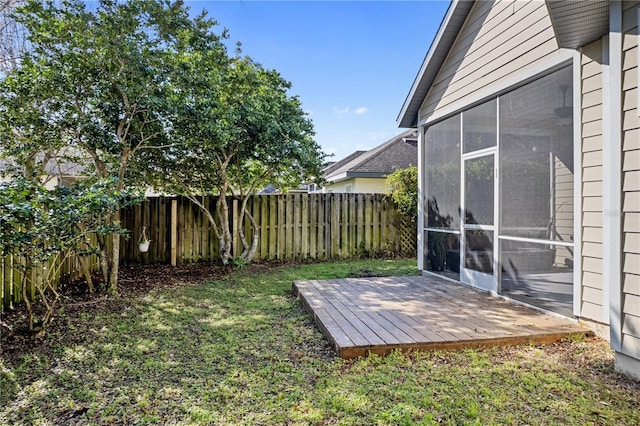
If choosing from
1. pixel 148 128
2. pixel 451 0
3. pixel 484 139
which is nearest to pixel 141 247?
pixel 148 128

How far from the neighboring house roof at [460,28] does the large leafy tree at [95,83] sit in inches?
145

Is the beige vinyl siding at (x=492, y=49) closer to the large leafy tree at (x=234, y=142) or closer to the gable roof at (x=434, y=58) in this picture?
the gable roof at (x=434, y=58)

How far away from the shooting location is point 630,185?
257 cm

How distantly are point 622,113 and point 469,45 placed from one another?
118 inches

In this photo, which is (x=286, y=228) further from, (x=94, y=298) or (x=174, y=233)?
(x=94, y=298)

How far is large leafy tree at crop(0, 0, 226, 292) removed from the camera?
4.65 meters

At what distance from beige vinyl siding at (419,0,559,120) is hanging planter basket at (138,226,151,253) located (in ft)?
19.7

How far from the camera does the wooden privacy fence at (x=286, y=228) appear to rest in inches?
304

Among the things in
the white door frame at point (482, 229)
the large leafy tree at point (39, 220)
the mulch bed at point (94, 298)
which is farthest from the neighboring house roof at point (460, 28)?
the large leafy tree at point (39, 220)

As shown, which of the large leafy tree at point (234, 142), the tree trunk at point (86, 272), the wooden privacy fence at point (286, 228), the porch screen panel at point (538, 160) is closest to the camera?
the porch screen panel at point (538, 160)

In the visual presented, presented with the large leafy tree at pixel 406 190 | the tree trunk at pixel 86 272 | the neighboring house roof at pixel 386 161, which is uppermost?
the neighboring house roof at pixel 386 161

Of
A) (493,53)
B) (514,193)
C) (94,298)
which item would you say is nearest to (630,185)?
(514,193)

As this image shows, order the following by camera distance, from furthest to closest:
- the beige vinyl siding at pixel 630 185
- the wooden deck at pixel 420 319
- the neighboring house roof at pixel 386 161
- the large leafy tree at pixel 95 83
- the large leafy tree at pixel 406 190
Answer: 1. the neighboring house roof at pixel 386 161
2. the large leafy tree at pixel 406 190
3. the large leafy tree at pixel 95 83
4. the wooden deck at pixel 420 319
5. the beige vinyl siding at pixel 630 185

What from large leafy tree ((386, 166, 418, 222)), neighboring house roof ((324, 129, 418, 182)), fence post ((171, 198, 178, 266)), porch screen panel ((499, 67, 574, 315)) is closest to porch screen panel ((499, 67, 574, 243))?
porch screen panel ((499, 67, 574, 315))
